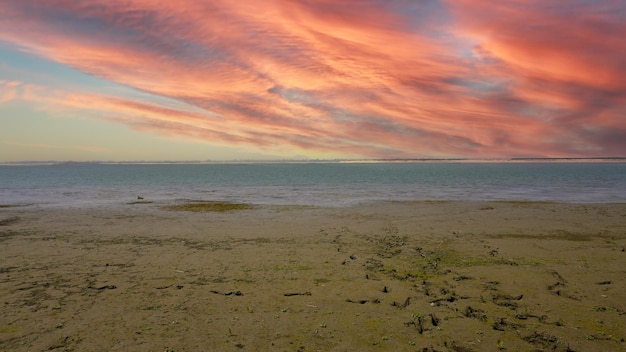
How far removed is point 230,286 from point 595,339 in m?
8.33

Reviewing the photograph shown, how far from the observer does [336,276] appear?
11258mm

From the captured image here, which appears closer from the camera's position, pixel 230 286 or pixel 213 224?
pixel 230 286

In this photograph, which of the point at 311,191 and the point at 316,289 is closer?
the point at 316,289

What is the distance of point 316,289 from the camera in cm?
1017

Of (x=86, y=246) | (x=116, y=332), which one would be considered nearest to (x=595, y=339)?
(x=116, y=332)

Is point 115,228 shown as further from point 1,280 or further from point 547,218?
point 547,218

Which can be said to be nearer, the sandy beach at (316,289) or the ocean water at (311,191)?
the sandy beach at (316,289)

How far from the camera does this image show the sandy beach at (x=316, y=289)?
289 inches

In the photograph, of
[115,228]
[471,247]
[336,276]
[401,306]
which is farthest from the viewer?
[115,228]

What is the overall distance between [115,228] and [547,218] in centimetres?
2531

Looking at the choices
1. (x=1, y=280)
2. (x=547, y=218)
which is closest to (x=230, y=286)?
(x=1, y=280)

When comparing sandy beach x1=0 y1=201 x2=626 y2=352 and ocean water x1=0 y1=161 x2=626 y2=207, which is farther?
ocean water x1=0 y1=161 x2=626 y2=207

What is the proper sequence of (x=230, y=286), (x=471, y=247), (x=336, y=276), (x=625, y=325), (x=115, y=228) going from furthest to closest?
(x=115, y=228)
(x=471, y=247)
(x=336, y=276)
(x=230, y=286)
(x=625, y=325)

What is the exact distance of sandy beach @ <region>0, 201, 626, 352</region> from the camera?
735 cm
